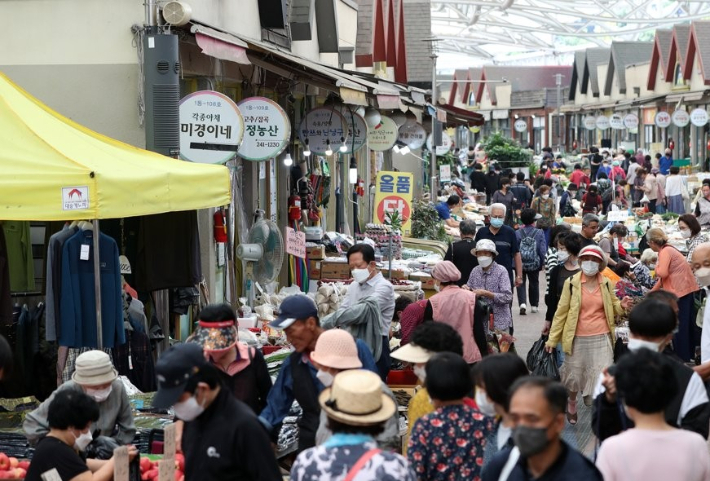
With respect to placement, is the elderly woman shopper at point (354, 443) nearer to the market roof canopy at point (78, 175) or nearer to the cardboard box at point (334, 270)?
the market roof canopy at point (78, 175)

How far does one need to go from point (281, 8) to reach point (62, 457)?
34.7ft

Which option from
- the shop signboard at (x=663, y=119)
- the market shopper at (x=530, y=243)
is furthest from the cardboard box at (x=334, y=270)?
the shop signboard at (x=663, y=119)

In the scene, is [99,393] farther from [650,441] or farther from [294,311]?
[650,441]

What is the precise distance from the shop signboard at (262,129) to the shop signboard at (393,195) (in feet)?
23.8

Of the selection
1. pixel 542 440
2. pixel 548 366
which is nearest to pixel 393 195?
pixel 548 366

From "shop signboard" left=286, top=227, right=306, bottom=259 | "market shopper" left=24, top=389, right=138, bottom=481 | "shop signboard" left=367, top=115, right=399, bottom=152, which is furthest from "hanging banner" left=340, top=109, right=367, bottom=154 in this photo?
"market shopper" left=24, top=389, right=138, bottom=481

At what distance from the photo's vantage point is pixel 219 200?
9.53m

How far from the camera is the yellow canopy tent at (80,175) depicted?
8.16 m

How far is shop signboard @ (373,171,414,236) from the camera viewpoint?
19391 mm

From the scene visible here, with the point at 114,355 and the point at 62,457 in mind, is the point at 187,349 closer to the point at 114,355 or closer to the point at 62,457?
the point at 62,457

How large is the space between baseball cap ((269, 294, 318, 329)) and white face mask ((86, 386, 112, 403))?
3.60 feet

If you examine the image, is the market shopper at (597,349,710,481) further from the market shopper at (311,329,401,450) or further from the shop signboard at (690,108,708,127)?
the shop signboard at (690,108,708,127)

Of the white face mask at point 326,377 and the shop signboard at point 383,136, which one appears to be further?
the shop signboard at point 383,136

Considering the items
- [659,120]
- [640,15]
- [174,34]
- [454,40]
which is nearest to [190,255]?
[174,34]
